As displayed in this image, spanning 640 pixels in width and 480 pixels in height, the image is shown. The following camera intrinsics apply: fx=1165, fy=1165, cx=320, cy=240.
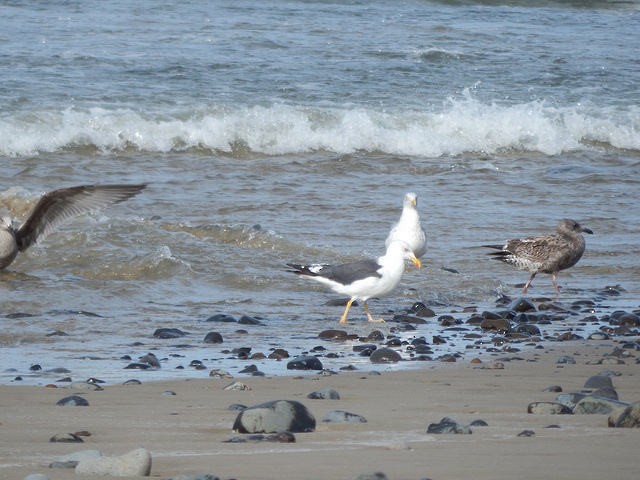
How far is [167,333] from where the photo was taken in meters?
A: 6.18

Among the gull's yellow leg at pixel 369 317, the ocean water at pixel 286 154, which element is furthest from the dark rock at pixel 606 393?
the gull's yellow leg at pixel 369 317

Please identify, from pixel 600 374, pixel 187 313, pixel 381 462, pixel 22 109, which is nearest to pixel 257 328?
pixel 187 313

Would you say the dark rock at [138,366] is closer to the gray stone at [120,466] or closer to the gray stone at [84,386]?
the gray stone at [84,386]

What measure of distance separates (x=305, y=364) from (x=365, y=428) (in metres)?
1.62

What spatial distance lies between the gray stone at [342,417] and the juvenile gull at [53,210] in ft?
15.1

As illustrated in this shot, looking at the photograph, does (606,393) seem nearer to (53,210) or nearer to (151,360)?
(151,360)

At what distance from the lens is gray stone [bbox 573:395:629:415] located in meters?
4.01

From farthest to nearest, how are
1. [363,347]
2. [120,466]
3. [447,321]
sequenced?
[447,321] < [363,347] < [120,466]

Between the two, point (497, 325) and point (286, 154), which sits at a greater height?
point (497, 325)

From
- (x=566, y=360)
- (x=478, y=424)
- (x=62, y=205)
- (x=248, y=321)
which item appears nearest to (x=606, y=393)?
(x=478, y=424)

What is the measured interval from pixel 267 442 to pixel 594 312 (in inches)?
171

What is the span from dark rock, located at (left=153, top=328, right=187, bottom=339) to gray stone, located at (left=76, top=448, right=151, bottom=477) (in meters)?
3.25

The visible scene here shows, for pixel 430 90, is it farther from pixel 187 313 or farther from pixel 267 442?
pixel 267 442

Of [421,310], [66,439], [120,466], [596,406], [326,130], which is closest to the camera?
[120,466]
